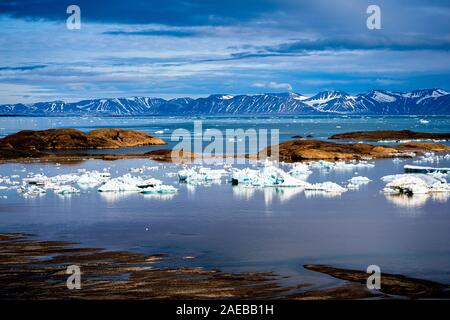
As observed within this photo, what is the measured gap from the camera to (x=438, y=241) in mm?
19203

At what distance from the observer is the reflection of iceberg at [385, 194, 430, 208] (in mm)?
26281

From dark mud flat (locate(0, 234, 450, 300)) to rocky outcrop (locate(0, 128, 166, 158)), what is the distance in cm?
4033

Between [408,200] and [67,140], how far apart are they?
42919 mm

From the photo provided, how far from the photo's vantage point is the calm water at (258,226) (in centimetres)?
1664

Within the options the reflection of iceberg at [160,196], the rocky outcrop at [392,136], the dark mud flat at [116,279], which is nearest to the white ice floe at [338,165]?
the reflection of iceberg at [160,196]

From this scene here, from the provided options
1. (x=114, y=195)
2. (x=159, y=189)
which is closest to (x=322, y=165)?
(x=159, y=189)

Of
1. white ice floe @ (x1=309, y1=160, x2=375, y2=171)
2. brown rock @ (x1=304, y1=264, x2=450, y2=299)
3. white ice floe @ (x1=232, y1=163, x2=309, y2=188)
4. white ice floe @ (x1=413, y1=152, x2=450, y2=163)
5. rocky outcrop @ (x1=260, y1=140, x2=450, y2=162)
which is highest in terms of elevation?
rocky outcrop @ (x1=260, y1=140, x2=450, y2=162)

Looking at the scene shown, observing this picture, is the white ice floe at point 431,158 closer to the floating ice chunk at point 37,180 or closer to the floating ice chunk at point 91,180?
the floating ice chunk at point 91,180

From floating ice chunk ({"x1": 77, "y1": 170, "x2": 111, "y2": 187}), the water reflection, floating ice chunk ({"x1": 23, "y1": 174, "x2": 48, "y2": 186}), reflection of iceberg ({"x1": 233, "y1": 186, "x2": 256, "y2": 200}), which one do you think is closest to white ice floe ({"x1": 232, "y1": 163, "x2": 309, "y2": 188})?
reflection of iceberg ({"x1": 233, "y1": 186, "x2": 256, "y2": 200})

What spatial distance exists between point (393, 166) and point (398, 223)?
793 inches

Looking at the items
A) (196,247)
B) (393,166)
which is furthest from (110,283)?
(393,166)

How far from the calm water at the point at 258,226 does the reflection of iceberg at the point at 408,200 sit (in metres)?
0.04

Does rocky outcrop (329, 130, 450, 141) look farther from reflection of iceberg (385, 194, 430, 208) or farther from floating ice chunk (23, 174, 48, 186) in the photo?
floating ice chunk (23, 174, 48, 186)
